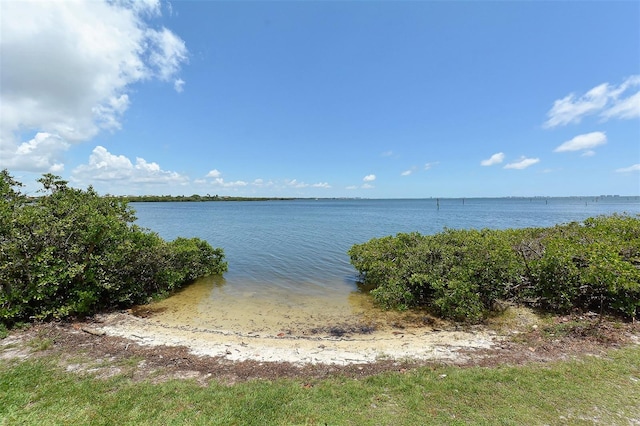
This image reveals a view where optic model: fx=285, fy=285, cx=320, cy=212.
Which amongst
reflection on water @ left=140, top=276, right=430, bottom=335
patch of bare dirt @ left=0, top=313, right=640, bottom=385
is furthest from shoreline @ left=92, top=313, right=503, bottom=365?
reflection on water @ left=140, top=276, right=430, bottom=335

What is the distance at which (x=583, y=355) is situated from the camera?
5.55m

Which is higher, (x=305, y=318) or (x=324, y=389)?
(x=324, y=389)

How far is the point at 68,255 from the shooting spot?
26.0 ft

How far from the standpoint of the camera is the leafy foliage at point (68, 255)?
23.0 feet

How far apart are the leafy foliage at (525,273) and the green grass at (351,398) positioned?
2950mm

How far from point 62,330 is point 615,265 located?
45.1 feet

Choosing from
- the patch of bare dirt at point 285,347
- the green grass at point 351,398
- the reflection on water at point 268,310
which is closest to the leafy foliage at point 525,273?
the patch of bare dirt at point 285,347

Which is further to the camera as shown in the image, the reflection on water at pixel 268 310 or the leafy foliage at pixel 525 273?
the reflection on water at pixel 268 310

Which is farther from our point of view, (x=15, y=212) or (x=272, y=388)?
(x=15, y=212)

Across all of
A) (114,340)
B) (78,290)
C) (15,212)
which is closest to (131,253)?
(78,290)

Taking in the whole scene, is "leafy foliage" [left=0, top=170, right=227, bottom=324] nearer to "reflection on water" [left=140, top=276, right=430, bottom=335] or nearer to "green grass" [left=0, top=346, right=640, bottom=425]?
"reflection on water" [left=140, top=276, right=430, bottom=335]

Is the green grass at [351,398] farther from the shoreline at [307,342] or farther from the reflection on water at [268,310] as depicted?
the reflection on water at [268,310]

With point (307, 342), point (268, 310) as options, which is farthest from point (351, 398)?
point (268, 310)

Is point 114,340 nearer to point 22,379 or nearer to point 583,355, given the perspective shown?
point 22,379
